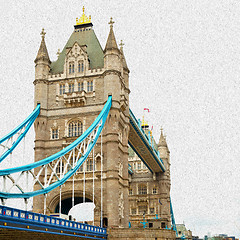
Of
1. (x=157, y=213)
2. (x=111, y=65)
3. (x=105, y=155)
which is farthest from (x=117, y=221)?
(x=157, y=213)

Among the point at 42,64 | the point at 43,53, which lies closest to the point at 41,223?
the point at 42,64

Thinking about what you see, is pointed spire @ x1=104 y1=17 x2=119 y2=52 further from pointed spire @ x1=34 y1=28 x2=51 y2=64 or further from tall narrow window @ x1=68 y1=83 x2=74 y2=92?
pointed spire @ x1=34 y1=28 x2=51 y2=64

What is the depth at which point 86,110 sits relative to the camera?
46.1m

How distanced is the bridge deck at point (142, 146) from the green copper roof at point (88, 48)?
337 inches

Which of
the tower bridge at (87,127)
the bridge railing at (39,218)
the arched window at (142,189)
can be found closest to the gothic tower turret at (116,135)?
the tower bridge at (87,127)

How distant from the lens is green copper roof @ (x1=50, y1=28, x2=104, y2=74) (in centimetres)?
4830

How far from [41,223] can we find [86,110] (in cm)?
2145

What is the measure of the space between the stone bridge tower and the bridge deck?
22.0 ft

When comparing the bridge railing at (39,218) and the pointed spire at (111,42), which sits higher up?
the pointed spire at (111,42)

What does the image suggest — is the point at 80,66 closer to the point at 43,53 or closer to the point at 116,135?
the point at 43,53

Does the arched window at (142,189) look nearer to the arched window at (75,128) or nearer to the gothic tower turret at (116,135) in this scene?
the gothic tower turret at (116,135)

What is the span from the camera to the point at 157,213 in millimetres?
77688

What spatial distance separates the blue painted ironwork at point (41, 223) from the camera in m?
22.3

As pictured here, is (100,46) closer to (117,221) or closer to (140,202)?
(117,221)
